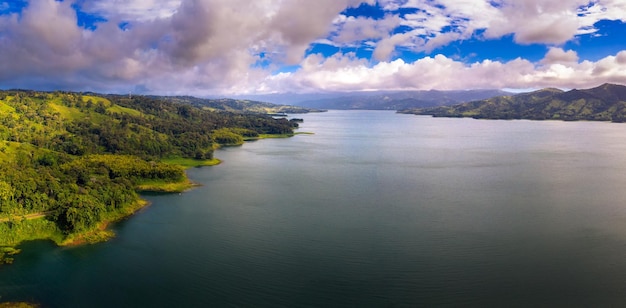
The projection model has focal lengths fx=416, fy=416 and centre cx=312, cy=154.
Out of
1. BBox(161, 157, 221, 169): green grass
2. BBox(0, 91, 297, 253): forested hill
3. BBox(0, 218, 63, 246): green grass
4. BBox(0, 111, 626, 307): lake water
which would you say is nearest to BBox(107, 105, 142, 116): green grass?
BBox(0, 91, 297, 253): forested hill

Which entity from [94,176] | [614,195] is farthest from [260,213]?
[614,195]

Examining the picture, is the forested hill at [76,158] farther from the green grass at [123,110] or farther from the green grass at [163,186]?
the green grass at [123,110]

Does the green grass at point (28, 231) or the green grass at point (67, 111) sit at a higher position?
the green grass at point (67, 111)

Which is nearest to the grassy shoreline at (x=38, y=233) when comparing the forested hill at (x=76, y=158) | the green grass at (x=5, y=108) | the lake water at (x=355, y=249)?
the forested hill at (x=76, y=158)

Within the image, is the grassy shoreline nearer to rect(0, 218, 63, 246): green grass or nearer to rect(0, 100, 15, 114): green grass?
rect(0, 218, 63, 246): green grass

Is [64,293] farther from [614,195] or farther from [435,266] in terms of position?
[614,195]

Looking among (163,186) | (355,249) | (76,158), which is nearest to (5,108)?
(76,158)

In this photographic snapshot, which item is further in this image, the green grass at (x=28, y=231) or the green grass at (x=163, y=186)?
the green grass at (x=163, y=186)
